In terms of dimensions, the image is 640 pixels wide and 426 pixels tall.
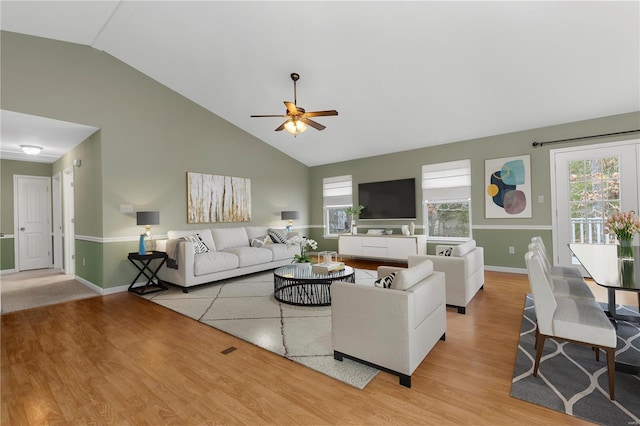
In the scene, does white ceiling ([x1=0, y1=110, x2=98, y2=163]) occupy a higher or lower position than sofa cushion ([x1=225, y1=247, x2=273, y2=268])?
higher

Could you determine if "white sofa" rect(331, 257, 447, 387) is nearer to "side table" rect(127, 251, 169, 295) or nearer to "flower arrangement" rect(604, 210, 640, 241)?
"flower arrangement" rect(604, 210, 640, 241)

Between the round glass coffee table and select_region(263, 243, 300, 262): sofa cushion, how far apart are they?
1.65m

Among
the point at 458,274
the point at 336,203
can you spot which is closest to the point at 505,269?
the point at 458,274

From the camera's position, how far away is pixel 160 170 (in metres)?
5.08

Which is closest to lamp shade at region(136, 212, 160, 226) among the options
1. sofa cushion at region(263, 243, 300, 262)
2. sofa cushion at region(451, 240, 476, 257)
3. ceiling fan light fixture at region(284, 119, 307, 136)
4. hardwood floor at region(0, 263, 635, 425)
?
hardwood floor at region(0, 263, 635, 425)

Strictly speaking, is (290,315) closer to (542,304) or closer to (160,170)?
(542,304)

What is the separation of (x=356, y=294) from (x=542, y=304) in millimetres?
1269

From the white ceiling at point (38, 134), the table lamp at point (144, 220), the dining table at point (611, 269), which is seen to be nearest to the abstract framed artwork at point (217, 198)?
the table lamp at point (144, 220)

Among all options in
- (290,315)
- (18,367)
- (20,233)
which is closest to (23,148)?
(20,233)

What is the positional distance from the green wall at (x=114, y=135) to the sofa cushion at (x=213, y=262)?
1190 mm

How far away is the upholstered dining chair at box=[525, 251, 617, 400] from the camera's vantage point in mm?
1771

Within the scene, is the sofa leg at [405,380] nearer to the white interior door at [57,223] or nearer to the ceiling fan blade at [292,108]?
the ceiling fan blade at [292,108]

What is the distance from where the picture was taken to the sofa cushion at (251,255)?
197 inches

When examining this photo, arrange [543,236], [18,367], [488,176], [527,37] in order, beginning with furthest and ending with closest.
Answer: [488,176] → [543,236] → [527,37] → [18,367]
